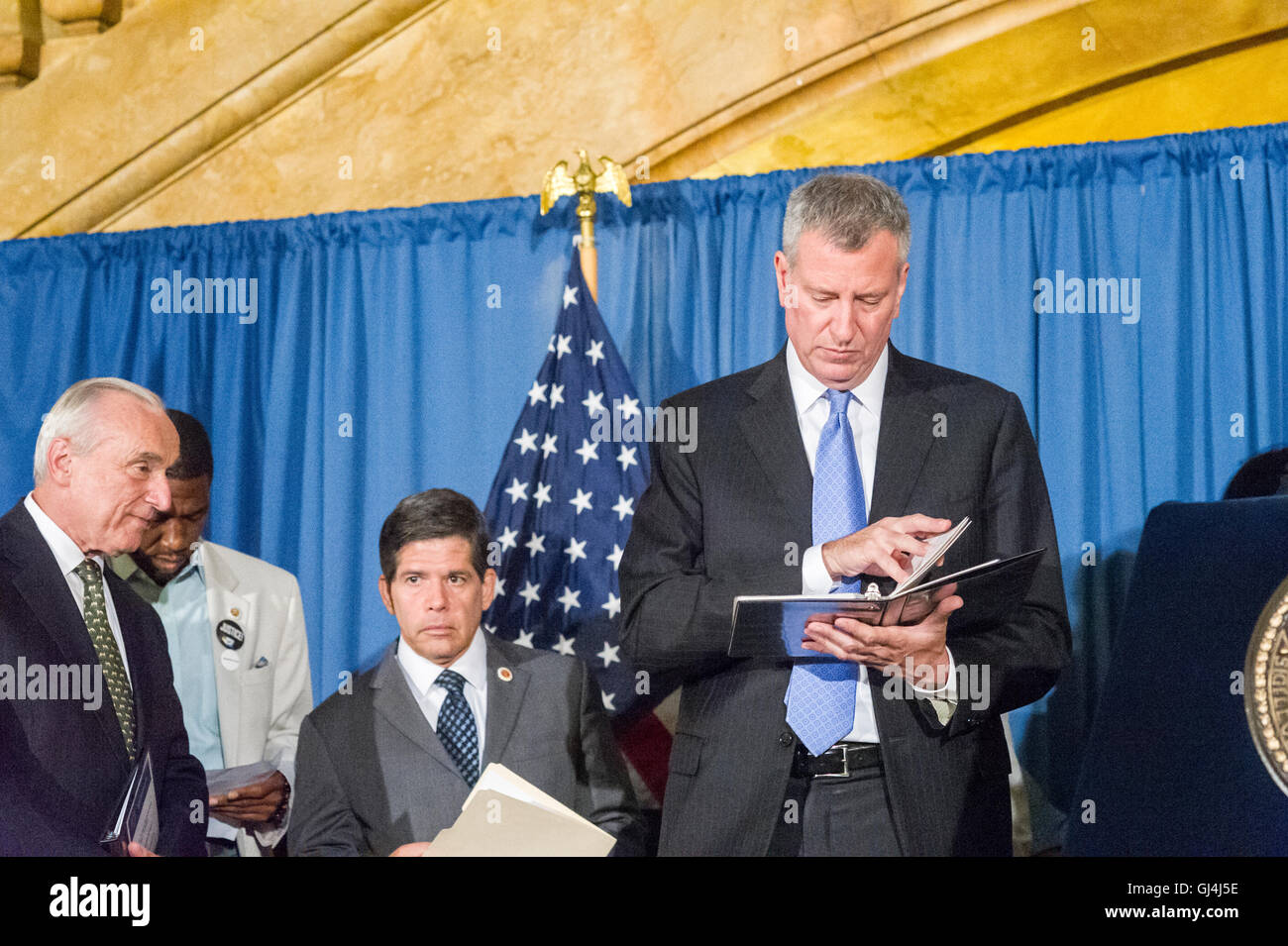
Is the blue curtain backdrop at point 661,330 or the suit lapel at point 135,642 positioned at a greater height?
the blue curtain backdrop at point 661,330

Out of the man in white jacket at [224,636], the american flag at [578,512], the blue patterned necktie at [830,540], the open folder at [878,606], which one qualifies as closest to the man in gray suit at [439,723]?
the american flag at [578,512]

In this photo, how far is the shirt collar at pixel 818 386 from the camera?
340cm

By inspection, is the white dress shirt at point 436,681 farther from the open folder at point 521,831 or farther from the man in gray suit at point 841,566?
the man in gray suit at point 841,566

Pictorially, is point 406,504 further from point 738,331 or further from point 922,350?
point 922,350

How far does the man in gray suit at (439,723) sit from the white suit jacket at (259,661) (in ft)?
2.19

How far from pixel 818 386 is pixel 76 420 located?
2157 millimetres

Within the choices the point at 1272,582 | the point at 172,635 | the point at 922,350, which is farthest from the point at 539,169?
the point at 1272,582

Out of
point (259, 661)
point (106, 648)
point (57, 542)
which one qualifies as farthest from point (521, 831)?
point (259, 661)

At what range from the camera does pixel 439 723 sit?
3740mm

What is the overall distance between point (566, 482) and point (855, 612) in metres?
1.64

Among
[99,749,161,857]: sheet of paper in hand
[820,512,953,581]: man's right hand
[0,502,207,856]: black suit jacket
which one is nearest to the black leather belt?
[820,512,953,581]: man's right hand

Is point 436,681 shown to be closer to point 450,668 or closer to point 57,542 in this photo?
point 450,668

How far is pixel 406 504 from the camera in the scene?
13.0 ft

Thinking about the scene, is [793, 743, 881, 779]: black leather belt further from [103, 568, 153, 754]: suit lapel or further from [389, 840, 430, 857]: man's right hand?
[103, 568, 153, 754]: suit lapel
